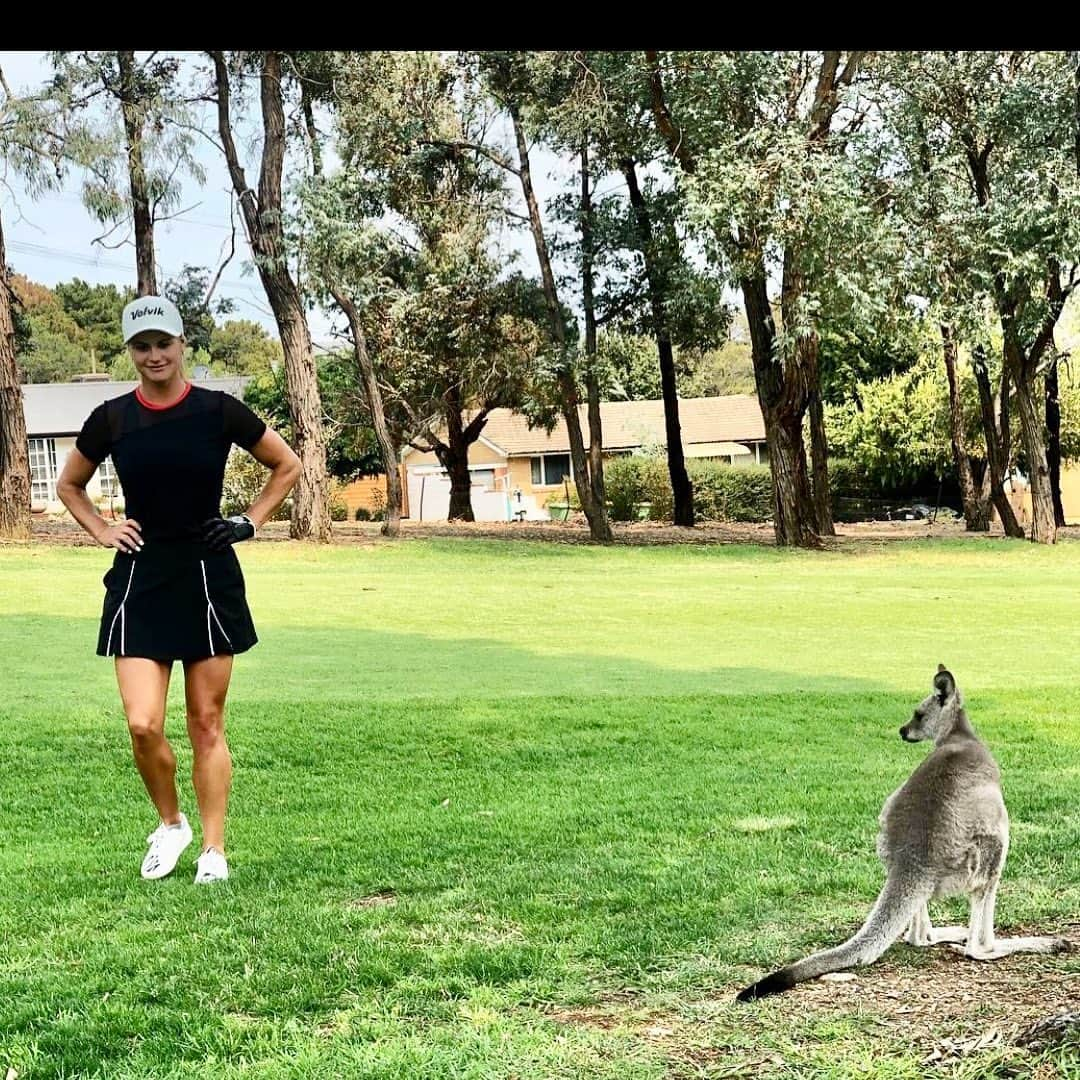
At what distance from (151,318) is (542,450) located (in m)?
32.8

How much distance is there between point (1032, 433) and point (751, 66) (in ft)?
25.3

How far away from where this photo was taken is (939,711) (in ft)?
11.4

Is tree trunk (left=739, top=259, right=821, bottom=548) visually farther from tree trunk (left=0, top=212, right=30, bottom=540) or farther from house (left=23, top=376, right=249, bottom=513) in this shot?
house (left=23, top=376, right=249, bottom=513)

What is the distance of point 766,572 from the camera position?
704 inches

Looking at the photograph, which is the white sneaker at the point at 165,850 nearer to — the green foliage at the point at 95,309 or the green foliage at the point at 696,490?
the green foliage at the point at 696,490

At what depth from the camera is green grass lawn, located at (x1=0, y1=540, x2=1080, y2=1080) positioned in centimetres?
294

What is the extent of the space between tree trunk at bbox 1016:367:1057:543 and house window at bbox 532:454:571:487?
1642 cm

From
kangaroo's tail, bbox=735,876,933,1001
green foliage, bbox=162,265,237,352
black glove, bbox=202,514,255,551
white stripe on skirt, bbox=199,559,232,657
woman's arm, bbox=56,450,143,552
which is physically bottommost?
kangaroo's tail, bbox=735,876,933,1001

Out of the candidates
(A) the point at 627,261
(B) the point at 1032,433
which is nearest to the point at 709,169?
(A) the point at 627,261

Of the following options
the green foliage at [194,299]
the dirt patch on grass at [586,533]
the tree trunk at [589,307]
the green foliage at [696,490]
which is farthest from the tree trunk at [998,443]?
the green foliage at [194,299]

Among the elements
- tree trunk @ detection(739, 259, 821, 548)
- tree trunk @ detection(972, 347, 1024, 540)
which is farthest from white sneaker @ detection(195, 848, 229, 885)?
tree trunk @ detection(972, 347, 1024, 540)

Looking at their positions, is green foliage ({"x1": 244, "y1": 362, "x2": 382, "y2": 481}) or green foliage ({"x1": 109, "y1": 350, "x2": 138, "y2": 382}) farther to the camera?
green foliage ({"x1": 109, "y1": 350, "x2": 138, "y2": 382})

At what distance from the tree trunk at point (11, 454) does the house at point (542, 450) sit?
51.4ft
